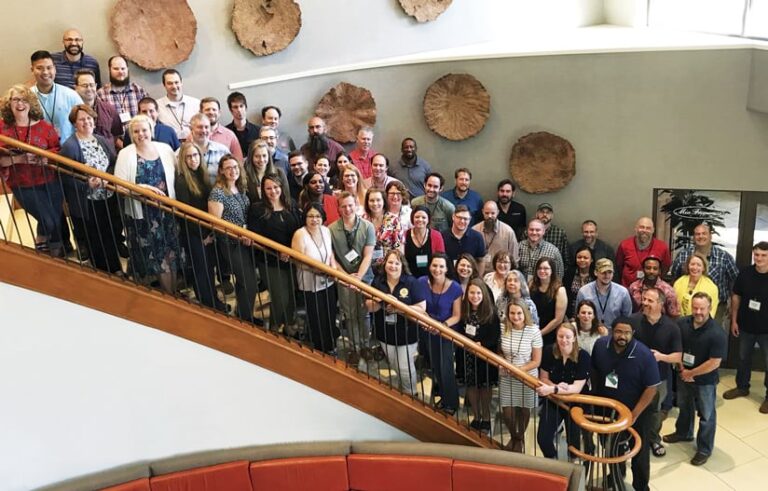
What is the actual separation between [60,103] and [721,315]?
6234 millimetres

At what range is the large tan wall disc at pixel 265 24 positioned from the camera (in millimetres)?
7445

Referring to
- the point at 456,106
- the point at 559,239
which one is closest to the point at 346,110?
the point at 456,106

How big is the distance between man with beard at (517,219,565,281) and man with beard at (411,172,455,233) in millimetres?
776

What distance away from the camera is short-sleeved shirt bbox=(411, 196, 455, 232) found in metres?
6.93

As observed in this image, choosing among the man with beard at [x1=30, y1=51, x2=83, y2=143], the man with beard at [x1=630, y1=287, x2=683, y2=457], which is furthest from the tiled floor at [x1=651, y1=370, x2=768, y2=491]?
the man with beard at [x1=30, y1=51, x2=83, y2=143]

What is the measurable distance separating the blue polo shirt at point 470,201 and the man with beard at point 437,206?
46 centimetres

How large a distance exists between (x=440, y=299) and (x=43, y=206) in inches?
110

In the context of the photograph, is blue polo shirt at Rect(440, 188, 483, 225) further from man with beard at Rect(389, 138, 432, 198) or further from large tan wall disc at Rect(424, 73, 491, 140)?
large tan wall disc at Rect(424, 73, 491, 140)

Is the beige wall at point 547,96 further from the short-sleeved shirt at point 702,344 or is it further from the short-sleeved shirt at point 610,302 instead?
the short-sleeved shirt at point 702,344

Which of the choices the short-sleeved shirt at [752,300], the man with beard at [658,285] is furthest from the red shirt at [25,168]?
the short-sleeved shirt at [752,300]

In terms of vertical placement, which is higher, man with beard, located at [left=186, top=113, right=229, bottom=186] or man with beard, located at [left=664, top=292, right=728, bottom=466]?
man with beard, located at [left=186, top=113, right=229, bottom=186]

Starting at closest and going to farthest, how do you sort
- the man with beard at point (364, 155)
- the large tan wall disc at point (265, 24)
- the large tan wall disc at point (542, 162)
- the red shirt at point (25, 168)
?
the red shirt at point (25, 168) < the man with beard at point (364, 155) < the large tan wall disc at point (265, 24) < the large tan wall disc at point (542, 162)

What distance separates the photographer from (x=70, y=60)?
6410 millimetres

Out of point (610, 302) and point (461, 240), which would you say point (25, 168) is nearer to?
point (461, 240)
